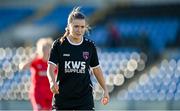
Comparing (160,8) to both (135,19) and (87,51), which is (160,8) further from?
(87,51)

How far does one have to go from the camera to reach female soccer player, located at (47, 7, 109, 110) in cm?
717

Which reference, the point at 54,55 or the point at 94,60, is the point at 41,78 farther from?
the point at 54,55

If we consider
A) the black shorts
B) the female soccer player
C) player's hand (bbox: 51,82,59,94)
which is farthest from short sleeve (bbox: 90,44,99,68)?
player's hand (bbox: 51,82,59,94)

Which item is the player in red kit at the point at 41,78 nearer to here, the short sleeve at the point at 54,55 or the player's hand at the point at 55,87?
the short sleeve at the point at 54,55

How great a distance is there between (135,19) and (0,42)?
4.43m

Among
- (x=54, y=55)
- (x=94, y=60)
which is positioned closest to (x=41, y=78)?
(x=94, y=60)

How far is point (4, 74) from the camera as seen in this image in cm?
1744

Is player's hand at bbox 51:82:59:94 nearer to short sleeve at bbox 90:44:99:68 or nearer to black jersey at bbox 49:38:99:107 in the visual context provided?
black jersey at bbox 49:38:99:107

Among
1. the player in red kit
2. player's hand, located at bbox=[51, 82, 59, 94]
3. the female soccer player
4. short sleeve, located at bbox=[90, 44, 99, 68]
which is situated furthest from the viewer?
the player in red kit

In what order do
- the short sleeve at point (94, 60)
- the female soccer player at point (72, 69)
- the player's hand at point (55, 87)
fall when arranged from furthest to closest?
the short sleeve at point (94, 60), the female soccer player at point (72, 69), the player's hand at point (55, 87)

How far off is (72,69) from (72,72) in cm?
3

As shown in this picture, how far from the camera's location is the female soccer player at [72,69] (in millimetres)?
7172

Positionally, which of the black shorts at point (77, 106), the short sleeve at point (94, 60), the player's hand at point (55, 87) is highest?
the short sleeve at point (94, 60)

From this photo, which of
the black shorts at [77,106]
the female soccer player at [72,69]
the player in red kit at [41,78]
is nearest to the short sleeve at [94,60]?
the female soccer player at [72,69]
